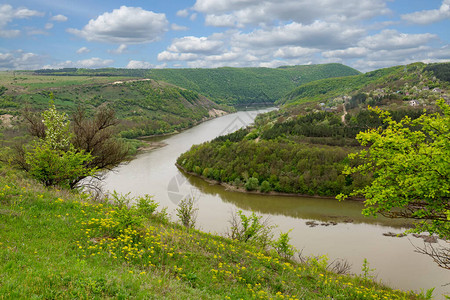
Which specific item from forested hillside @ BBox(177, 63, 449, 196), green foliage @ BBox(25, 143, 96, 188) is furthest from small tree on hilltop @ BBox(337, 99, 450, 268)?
forested hillside @ BBox(177, 63, 449, 196)

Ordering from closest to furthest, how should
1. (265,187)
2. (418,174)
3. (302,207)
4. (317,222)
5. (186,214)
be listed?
1. (418,174)
2. (186,214)
3. (317,222)
4. (302,207)
5. (265,187)

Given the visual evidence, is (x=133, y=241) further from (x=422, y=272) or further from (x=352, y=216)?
(x=352, y=216)

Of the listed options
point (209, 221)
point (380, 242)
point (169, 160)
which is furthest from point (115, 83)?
point (380, 242)

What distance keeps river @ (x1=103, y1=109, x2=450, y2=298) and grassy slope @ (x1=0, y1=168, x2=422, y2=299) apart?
6608 millimetres

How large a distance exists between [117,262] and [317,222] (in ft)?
103

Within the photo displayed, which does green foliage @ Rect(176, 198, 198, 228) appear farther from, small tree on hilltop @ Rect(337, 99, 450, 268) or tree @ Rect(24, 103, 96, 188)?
small tree on hilltop @ Rect(337, 99, 450, 268)

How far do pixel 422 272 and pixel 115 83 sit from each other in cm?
16996

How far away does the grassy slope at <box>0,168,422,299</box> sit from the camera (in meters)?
5.68

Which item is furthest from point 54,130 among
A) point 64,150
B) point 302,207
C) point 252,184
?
point 252,184

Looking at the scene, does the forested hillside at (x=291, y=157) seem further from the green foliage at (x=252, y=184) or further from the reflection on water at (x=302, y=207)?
the reflection on water at (x=302, y=207)

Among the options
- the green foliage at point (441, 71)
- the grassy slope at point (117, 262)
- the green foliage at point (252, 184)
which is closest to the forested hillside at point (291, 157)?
the green foliage at point (252, 184)

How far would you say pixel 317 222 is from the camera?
113 feet

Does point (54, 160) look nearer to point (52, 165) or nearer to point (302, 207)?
point (52, 165)

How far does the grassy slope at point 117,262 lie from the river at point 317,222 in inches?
260
